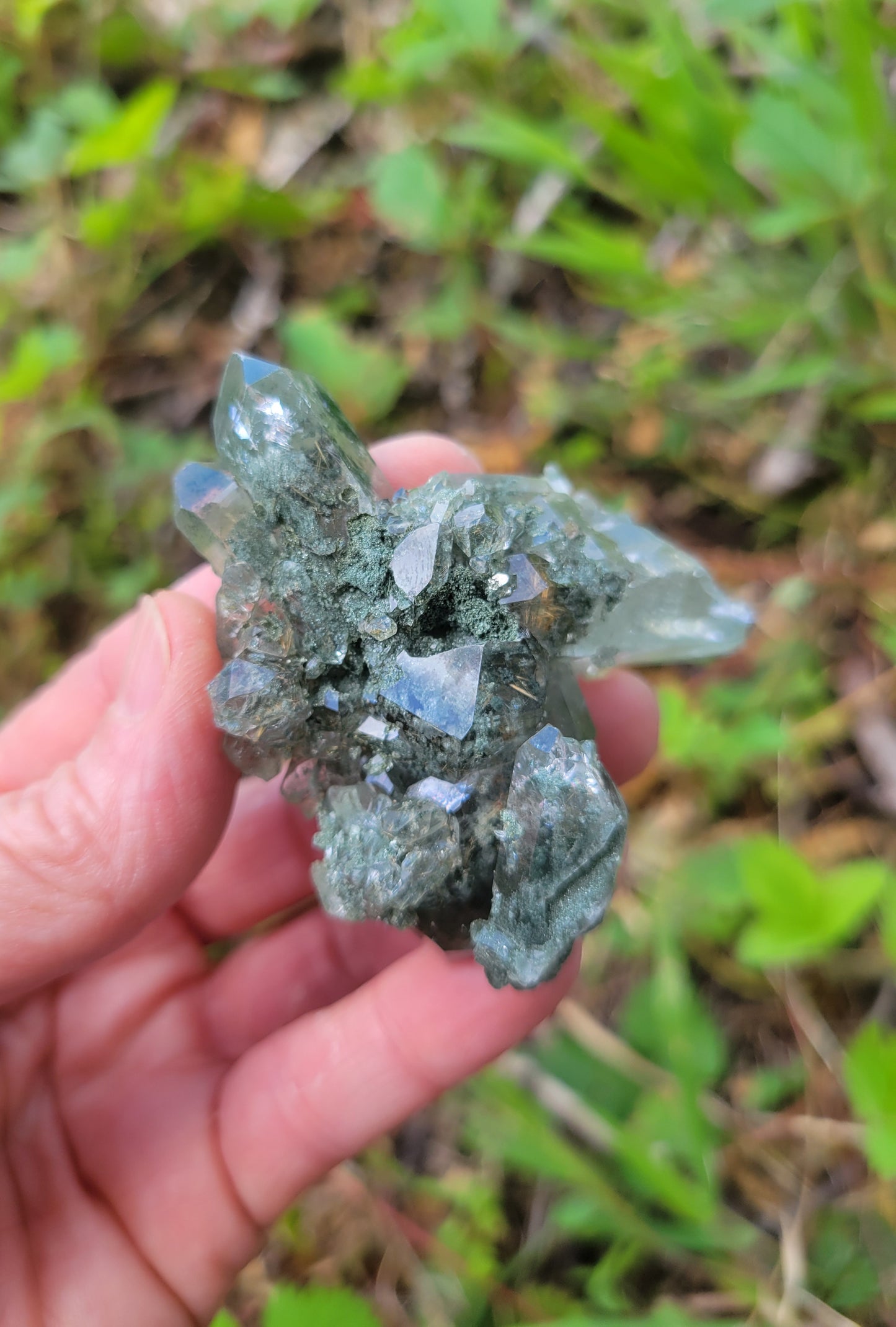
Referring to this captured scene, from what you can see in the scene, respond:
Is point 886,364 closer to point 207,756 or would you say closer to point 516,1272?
point 207,756

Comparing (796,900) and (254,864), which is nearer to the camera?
(796,900)

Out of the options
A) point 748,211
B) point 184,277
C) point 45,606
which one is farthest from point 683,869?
point 184,277

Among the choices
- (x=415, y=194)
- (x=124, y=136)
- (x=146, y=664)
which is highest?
(x=124, y=136)

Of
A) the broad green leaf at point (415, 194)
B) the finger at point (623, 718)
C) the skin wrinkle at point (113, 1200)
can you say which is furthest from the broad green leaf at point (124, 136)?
the skin wrinkle at point (113, 1200)

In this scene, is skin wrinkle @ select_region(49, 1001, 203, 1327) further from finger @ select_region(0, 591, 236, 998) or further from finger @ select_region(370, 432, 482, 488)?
finger @ select_region(370, 432, 482, 488)

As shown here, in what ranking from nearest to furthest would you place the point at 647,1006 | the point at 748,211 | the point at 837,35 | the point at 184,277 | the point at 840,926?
the point at 840,926, the point at 837,35, the point at 647,1006, the point at 748,211, the point at 184,277

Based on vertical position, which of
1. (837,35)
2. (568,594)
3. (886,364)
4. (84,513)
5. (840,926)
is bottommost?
(840,926)

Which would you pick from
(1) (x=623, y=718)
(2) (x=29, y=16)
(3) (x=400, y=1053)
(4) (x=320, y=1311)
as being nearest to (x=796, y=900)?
(1) (x=623, y=718)

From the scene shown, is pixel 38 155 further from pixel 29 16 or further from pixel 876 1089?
pixel 876 1089
